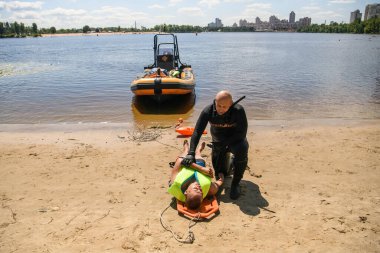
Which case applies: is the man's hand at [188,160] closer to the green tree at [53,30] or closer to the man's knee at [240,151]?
the man's knee at [240,151]

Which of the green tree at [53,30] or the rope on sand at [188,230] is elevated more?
the green tree at [53,30]

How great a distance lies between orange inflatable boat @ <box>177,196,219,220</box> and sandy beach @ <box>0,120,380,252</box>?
0.09m

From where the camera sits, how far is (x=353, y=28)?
124 meters

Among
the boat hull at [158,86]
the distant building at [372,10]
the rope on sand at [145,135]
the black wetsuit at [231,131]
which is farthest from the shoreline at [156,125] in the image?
the distant building at [372,10]

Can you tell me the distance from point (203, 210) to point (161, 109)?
22.6 ft

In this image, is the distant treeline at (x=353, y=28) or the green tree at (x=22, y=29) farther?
the green tree at (x=22, y=29)

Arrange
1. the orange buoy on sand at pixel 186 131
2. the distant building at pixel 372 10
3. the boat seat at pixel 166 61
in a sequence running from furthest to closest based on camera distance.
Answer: the distant building at pixel 372 10 → the boat seat at pixel 166 61 → the orange buoy on sand at pixel 186 131

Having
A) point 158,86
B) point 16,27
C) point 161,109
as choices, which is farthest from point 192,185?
point 16,27

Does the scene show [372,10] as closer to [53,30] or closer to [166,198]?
[53,30]

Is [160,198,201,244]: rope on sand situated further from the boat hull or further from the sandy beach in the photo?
the boat hull

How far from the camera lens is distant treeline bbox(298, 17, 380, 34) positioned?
345 feet

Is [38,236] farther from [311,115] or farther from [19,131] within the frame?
[311,115]

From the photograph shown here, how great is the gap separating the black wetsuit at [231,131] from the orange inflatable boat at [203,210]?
0.49m

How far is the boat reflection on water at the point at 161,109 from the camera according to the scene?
9.18 meters
